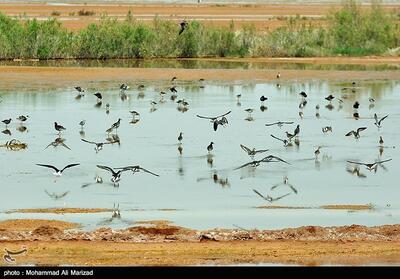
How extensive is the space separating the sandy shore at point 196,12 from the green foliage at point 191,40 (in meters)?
14.2

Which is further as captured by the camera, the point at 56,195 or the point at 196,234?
the point at 56,195

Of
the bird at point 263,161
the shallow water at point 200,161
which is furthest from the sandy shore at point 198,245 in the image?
the bird at point 263,161

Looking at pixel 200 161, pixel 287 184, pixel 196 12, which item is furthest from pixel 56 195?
pixel 196 12

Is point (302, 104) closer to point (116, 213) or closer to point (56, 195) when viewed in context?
point (56, 195)

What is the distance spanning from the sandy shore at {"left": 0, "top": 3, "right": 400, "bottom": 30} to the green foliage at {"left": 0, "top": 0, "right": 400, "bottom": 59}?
1417cm

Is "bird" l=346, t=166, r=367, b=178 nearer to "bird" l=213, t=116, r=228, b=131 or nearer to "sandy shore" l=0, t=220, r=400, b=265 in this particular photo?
"bird" l=213, t=116, r=228, b=131

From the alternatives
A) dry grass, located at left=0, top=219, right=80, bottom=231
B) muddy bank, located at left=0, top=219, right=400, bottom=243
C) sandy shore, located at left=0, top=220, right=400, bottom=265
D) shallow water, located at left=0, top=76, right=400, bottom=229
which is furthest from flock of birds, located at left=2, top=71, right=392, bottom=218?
sandy shore, located at left=0, top=220, right=400, bottom=265

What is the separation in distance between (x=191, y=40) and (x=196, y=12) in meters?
37.1

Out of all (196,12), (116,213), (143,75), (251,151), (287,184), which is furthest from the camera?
(196,12)

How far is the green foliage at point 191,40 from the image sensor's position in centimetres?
4894

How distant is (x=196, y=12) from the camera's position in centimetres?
8819

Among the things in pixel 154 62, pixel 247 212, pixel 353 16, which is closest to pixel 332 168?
pixel 247 212

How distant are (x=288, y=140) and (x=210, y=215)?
8042 mm

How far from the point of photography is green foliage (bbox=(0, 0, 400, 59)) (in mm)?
48938
